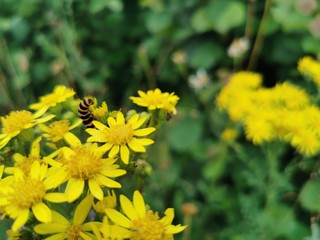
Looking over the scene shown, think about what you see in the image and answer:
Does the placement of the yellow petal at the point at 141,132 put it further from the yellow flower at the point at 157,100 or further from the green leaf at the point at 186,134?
the green leaf at the point at 186,134

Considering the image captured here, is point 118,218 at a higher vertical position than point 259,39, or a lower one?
lower

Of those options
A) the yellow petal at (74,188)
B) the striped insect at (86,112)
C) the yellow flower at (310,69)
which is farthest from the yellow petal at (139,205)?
the yellow flower at (310,69)

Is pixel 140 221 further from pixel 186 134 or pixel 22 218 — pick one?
pixel 186 134

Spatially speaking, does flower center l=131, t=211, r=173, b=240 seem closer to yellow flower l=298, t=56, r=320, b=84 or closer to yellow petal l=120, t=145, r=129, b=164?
yellow petal l=120, t=145, r=129, b=164

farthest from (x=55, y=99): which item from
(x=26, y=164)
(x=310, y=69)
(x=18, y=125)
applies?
(x=310, y=69)

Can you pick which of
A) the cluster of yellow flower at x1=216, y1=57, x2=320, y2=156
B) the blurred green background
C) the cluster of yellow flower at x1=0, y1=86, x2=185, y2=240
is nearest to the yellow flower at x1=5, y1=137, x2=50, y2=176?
the cluster of yellow flower at x1=0, y1=86, x2=185, y2=240
